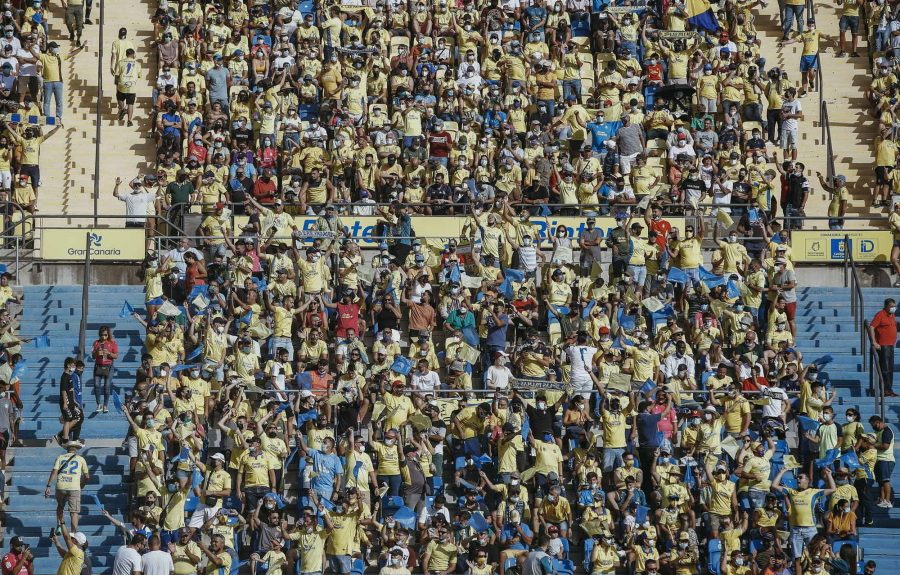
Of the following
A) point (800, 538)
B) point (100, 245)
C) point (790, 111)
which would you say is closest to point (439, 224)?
point (100, 245)

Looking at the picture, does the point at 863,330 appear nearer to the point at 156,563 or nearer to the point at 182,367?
the point at 182,367

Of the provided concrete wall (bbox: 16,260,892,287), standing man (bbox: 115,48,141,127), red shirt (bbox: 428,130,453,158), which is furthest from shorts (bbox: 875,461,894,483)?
standing man (bbox: 115,48,141,127)

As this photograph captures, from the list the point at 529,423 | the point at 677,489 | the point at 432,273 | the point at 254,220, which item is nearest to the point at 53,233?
the point at 254,220

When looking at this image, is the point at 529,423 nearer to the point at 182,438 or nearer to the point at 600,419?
the point at 600,419

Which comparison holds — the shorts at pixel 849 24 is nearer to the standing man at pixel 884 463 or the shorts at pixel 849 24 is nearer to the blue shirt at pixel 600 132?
the blue shirt at pixel 600 132

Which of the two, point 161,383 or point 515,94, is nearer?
point 161,383

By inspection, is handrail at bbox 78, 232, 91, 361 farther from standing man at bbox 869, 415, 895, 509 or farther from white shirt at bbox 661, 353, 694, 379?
standing man at bbox 869, 415, 895, 509

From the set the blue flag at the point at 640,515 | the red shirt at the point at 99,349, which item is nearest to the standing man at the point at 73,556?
the red shirt at the point at 99,349
